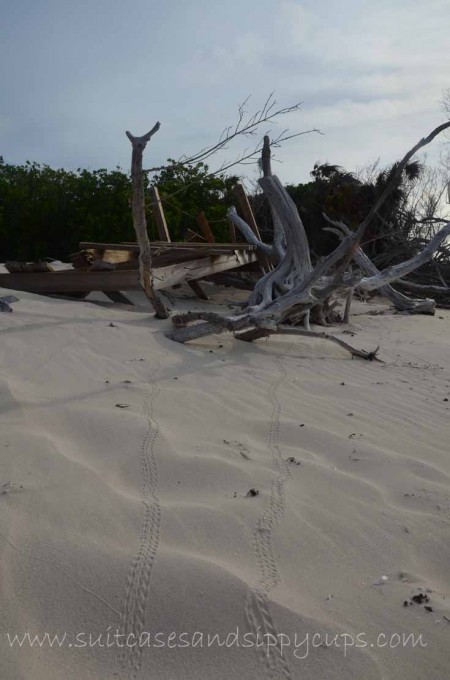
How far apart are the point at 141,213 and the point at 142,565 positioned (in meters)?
5.05

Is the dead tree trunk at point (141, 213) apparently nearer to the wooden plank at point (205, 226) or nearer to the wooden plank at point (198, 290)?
the wooden plank at point (198, 290)

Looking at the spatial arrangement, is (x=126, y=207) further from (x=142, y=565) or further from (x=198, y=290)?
(x=142, y=565)

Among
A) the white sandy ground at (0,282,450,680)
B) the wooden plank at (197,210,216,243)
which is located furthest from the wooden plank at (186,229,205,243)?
the white sandy ground at (0,282,450,680)

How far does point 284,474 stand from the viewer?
11.0 ft

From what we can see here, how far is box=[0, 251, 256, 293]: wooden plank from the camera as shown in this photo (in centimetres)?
861

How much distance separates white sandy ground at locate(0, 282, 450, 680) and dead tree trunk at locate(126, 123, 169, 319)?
6.68 ft

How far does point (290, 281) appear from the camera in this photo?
864 cm

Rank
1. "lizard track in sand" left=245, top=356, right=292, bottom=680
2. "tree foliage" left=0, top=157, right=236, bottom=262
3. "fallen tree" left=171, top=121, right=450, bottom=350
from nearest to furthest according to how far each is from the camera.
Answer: "lizard track in sand" left=245, top=356, right=292, bottom=680 < "fallen tree" left=171, top=121, right=450, bottom=350 < "tree foliage" left=0, top=157, right=236, bottom=262

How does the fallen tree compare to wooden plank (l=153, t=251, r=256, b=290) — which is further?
wooden plank (l=153, t=251, r=256, b=290)

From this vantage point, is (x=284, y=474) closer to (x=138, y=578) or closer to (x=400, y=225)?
(x=138, y=578)

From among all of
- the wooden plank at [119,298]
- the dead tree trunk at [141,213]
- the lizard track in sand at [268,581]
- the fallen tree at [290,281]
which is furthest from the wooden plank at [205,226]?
the lizard track in sand at [268,581]

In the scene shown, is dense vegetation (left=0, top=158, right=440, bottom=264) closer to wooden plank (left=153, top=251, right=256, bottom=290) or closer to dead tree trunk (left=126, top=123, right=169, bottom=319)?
wooden plank (left=153, top=251, right=256, bottom=290)

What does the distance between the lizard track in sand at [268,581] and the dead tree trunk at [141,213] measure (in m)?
3.92

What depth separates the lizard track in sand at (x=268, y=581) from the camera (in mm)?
2014
